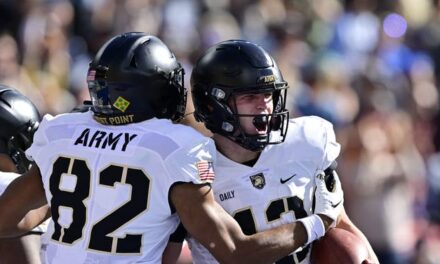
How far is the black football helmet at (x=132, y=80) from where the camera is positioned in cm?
459

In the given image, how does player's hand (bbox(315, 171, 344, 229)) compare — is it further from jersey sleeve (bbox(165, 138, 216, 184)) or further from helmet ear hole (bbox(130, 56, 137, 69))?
helmet ear hole (bbox(130, 56, 137, 69))

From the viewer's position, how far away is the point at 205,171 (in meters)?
4.41

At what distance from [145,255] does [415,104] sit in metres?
7.34

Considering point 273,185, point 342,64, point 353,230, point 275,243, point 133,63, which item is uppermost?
point 133,63

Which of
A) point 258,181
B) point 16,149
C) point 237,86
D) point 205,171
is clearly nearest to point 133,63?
point 237,86

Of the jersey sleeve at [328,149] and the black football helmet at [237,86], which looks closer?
the black football helmet at [237,86]

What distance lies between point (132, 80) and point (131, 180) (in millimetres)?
443

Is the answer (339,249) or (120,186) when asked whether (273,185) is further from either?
(120,186)

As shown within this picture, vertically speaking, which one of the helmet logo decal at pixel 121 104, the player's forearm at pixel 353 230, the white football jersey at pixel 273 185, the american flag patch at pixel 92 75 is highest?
the american flag patch at pixel 92 75

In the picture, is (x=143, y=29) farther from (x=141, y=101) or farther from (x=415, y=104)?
(x=141, y=101)

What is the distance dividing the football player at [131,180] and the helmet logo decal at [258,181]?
0.75ft

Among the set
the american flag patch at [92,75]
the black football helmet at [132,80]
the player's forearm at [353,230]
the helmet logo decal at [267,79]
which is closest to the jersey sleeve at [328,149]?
the player's forearm at [353,230]

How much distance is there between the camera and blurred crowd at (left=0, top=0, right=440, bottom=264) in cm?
921

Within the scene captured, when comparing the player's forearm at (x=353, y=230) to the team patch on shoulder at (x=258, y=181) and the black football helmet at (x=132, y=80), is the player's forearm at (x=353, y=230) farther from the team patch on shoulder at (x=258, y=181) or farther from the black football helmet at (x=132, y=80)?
the black football helmet at (x=132, y=80)
